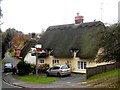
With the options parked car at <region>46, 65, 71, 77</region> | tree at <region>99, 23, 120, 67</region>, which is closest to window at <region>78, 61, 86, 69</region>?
parked car at <region>46, 65, 71, 77</region>

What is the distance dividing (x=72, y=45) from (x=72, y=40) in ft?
4.59

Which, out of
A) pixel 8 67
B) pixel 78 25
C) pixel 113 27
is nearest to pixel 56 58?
pixel 78 25

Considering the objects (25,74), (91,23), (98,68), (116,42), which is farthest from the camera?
(91,23)

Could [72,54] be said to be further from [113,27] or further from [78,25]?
[113,27]

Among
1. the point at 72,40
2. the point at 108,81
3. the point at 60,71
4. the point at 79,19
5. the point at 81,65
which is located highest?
the point at 79,19

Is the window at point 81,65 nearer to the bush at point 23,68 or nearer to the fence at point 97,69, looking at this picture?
the fence at point 97,69

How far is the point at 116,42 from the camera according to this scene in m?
A: 19.5

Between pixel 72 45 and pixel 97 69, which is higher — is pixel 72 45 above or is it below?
above

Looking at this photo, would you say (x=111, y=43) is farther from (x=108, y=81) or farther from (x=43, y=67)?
(x=43, y=67)

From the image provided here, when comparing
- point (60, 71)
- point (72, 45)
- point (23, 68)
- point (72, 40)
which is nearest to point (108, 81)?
point (60, 71)

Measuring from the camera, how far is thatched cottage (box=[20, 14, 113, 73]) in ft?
131

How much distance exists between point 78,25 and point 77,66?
7868mm

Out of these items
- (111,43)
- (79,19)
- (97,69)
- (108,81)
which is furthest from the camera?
(79,19)

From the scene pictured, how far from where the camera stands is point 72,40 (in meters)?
43.8
